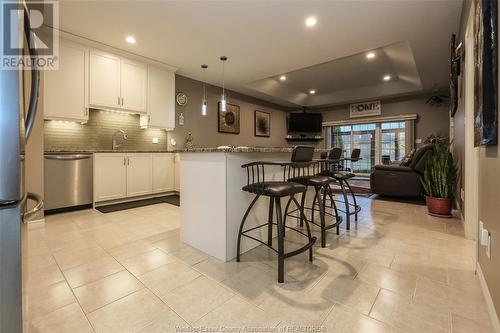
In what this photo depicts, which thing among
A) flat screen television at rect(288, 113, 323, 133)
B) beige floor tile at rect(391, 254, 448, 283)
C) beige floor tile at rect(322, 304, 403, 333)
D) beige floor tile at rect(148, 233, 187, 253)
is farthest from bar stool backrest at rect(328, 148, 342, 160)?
flat screen television at rect(288, 113, 323, 133)

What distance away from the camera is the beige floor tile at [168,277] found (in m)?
1.52

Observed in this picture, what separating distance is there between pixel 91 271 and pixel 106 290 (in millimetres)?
356

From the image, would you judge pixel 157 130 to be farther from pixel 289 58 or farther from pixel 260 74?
pixel 289 58

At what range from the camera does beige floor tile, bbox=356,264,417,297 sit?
1.51m

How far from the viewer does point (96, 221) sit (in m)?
2.95

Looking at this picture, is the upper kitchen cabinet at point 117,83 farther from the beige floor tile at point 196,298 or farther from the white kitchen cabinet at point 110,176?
the beige floor tile at point 196,298

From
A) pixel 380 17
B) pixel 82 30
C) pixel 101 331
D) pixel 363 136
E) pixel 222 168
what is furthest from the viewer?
pixel 363 136

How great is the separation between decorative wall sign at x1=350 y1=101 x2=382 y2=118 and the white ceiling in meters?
2.45

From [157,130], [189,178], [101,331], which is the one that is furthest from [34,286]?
[157,130]

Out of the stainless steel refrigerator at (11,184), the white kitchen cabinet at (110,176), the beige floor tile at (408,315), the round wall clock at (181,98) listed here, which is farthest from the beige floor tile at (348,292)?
the round wall clock at (181,98)

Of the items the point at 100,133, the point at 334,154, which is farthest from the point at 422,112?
the point at 100,133

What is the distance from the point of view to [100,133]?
4.05 m

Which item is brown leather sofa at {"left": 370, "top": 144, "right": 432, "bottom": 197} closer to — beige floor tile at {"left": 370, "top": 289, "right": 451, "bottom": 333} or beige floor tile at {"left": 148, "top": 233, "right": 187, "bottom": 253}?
beige floor tile at {"left": 370, "top": 289, "right": 451, "bottom": 333}

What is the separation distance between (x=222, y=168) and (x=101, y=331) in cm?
123
